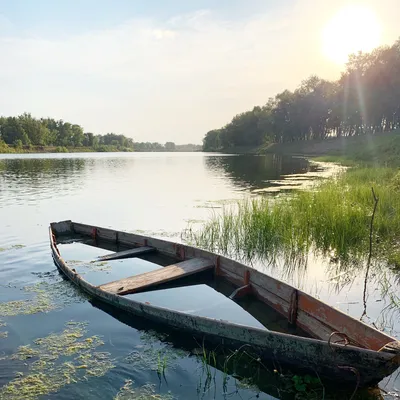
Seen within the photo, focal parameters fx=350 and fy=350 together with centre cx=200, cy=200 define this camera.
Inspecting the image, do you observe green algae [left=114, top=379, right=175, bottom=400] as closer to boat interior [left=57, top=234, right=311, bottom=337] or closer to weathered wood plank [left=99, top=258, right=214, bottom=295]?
boat interior [left=57, top=234, right=311, bottom=337]

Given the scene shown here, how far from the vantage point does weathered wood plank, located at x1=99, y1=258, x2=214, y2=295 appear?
7.22 m

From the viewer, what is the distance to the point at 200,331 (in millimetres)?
5512

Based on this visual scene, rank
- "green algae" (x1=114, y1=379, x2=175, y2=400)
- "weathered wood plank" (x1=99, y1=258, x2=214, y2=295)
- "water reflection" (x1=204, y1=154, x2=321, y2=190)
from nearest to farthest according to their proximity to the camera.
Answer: "green algae" (x1=114, y1=379, x2=175, y2=400) < "weathered wood plank" (x1=99, y1=258, x2=214, y2=295) < "water reflection" (x1=204, y1=154, x2=321, y2=190)

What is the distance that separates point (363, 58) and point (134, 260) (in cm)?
6151

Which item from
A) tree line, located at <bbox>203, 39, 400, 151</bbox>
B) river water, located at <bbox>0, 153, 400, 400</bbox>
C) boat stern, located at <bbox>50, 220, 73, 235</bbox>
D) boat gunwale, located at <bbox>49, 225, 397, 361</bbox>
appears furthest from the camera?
tree line, located at <bbox>203, 39, 400, 151</bbox>

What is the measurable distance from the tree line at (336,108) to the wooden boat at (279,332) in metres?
55.3

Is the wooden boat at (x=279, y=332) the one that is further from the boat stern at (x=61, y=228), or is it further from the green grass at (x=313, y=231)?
the boat stern at (x=61, y=228)

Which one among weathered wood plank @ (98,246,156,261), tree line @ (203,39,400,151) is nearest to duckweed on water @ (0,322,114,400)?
weathered wood plank @ (98,246,156,261)

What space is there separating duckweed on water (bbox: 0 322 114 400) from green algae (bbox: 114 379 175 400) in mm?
521

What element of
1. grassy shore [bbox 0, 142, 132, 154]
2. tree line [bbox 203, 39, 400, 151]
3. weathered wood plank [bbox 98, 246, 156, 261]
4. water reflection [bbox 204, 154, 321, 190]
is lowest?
weathered wood plank [bbox 98, 246, 156, 261]

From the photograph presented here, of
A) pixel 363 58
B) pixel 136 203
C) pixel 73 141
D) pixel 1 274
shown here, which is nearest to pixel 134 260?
pixel 1 274

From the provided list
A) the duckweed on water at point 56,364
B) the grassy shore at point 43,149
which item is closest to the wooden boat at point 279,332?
the duckweed on water at point 56,364

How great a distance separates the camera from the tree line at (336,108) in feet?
176

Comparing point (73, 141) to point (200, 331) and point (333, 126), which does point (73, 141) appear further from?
point (200, 331)
